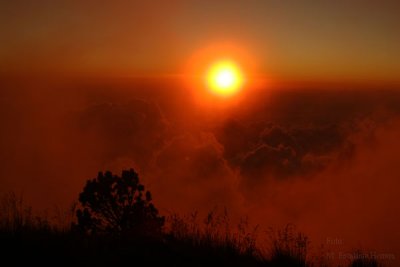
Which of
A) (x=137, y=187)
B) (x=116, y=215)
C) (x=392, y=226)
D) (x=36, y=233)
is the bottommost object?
(x=36, y=233)

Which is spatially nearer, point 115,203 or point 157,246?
point 157,246

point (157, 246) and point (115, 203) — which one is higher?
point (115, 203)

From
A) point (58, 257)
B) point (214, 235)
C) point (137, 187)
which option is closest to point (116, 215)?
point (137, 187)

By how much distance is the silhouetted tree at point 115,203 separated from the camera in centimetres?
930

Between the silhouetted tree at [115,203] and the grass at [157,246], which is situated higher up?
the silhouetted tree at [115,203]

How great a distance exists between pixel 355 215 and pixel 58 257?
7291 inches

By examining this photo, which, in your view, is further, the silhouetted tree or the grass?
the silhouetted tree

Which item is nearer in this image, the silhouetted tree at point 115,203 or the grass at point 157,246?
the grass at point 157,246

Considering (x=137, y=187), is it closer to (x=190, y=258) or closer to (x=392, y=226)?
(x=190, y=258)

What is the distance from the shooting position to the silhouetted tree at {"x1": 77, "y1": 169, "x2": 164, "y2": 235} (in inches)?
366

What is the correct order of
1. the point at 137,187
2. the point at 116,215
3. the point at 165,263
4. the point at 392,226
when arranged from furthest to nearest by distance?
1. the point at 392,226
2. the point at 137,187
3. the point at 116,215
4. the point at 165,263

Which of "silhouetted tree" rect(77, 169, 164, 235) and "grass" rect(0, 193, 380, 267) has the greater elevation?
"silhouetted tree" rect(77, 169, 164, 235)

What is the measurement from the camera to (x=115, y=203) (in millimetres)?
9945

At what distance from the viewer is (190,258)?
5633 mm
